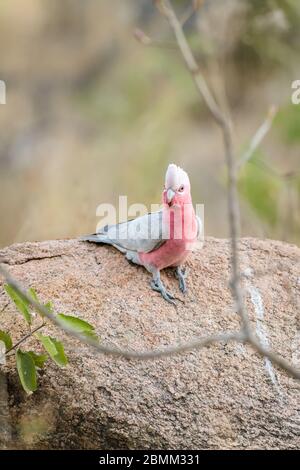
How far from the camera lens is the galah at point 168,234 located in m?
4.18

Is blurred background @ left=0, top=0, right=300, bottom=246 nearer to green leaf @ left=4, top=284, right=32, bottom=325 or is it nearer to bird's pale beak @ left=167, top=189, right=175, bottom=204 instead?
bird's pale beak @ left=167, top=189, right=175, bottom=204

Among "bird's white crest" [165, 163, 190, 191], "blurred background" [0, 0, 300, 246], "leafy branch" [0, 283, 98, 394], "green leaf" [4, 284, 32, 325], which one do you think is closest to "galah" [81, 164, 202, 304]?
"bird's white crest" [165, 163, 190, 191]

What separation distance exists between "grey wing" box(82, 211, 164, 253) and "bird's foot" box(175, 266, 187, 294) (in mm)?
227

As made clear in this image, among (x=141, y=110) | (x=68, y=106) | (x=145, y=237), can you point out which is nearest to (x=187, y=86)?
(x=141, y=110)

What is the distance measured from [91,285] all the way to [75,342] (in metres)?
0.42

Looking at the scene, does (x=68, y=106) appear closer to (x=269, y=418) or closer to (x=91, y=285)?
(x=91, y=285)

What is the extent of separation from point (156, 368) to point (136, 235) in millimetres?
695

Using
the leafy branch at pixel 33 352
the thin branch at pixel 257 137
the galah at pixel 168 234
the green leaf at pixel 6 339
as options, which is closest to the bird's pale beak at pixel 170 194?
the galah at pixel 168 234

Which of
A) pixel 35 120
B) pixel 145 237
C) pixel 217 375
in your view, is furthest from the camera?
pixel 35 120

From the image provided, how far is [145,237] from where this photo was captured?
436cm

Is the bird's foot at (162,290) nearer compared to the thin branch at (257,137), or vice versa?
the thin branch at (257,137)

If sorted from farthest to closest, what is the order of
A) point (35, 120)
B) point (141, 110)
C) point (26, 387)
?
point (35, 120) < point (141, 110) < point (26, 387)

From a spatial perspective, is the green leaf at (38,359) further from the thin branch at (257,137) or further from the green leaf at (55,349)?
the thin branch at (257,137)

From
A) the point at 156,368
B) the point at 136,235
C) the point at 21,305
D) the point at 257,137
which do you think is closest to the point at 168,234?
the point at 136,235
